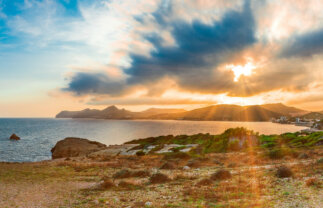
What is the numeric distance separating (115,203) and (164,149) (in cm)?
4475

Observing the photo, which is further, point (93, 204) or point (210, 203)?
point (93, 204)

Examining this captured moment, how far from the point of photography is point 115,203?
13.8 m

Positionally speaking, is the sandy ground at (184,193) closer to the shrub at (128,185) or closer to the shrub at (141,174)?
the shrub at (128,185)

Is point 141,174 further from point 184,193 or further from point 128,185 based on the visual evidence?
point 184,193

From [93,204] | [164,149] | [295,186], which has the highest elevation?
[295,186]

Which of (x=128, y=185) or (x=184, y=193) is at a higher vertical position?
(x=184, y=193)

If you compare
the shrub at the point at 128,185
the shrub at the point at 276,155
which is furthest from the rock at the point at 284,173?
the shrub at the point at 276,155

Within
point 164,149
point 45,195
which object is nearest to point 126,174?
point 45,195

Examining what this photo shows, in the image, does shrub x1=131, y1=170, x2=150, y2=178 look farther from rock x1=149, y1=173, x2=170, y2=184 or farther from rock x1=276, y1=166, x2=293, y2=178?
rock x1=276, y1=166, x2=293, y2=178

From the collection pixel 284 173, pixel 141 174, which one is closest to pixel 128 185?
pixel 141 174

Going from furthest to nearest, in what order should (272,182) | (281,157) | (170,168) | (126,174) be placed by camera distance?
(281,157) < (170,168) < (126,174) < (272,182)

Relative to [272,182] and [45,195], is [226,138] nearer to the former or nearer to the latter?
[272,182]

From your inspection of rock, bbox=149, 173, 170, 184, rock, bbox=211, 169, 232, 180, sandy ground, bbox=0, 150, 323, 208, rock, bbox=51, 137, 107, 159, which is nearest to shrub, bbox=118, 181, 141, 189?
sandy ground, bbox=0, 150, 323, 208

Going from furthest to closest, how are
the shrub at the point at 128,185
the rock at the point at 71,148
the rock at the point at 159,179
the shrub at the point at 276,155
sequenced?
1. the rock at the point at 71,148
2. the shrub at the point at 276,155
3. the rock at the point at 159,179
4. the shrub at the point at 128,185
